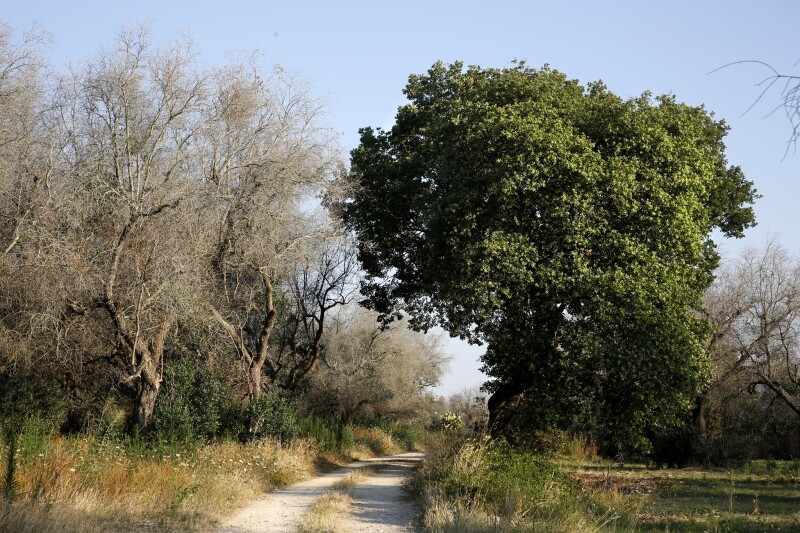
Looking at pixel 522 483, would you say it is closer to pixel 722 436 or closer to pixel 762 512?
pixel 762 512

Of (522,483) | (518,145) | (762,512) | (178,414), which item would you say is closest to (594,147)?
(518,145)

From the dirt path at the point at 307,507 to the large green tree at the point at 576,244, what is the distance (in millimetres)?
5632

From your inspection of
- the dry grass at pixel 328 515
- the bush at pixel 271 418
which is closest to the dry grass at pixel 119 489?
the dry grass at pixel 328 515

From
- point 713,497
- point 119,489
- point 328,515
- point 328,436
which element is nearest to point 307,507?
→ point 328,515

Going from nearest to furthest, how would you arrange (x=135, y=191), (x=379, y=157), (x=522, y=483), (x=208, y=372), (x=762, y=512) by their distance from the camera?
(x=522, y=483) → (x=762, y=512) → (x=135, y=191) → (x=208, y=372) → (x=379, y=157)

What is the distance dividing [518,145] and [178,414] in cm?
1135

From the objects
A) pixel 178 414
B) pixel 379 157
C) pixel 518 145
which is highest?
pixel 379 157

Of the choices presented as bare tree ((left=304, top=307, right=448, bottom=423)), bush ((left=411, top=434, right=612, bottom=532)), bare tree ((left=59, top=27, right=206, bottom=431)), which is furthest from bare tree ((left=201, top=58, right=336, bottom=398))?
bare tree ((left=304, top=307, right=448, bottom=423))

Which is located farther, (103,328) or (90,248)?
(103,328)

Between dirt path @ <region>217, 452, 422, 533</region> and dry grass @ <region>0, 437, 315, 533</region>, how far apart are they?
41 centimetres

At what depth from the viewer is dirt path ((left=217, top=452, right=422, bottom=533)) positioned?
35.0ft

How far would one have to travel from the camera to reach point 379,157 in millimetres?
26391

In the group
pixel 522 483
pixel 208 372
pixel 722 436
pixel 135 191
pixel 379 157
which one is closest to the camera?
pixel 522 483

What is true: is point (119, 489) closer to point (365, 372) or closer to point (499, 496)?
point (499, 496)
